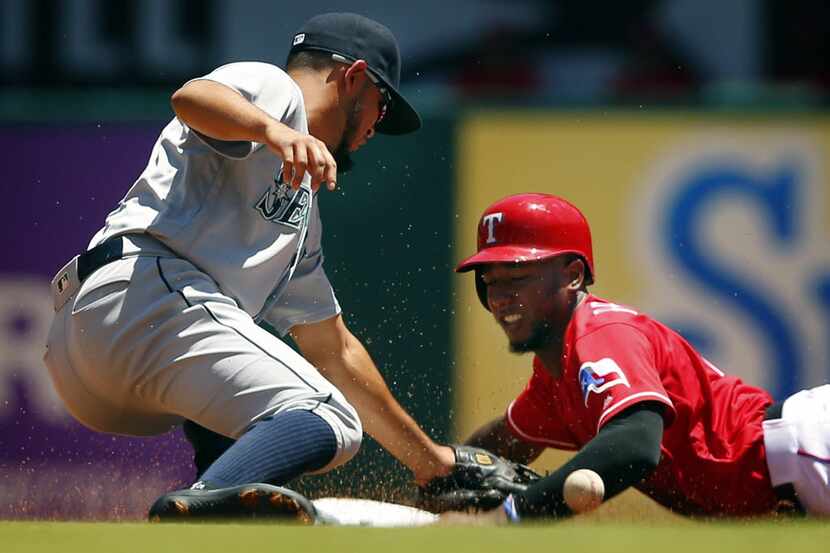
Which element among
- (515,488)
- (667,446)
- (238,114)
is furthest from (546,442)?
(238,114)

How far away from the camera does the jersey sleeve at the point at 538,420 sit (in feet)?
14.6

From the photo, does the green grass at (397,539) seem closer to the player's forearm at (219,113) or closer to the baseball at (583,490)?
the baseball at (583,490)

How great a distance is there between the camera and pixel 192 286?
357 cm

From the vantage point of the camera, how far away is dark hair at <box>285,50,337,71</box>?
3.98 metres

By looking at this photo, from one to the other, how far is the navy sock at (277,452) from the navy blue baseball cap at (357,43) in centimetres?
105

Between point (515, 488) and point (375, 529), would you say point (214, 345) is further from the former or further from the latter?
point (515, 488)

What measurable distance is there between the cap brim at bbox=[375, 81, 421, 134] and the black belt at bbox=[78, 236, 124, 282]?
2.88 feet

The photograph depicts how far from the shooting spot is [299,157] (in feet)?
10.6

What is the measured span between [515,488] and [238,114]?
4.85 feet

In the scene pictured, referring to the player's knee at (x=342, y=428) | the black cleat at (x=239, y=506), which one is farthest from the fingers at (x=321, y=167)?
the black cleat at (x=239, y=506)

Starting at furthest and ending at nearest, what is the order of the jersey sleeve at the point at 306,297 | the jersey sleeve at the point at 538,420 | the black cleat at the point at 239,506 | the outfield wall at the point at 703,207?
the outfield wall at the point at 703,207
the jersey sleeve at the point at 538,420
the jersey sleeve at the point at 306,297
the black cleat at the point at 239,506

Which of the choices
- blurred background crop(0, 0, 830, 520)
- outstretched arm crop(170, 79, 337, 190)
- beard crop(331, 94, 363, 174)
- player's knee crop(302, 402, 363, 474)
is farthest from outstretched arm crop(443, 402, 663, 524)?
blurred background crop(0, 0, 830, 520)

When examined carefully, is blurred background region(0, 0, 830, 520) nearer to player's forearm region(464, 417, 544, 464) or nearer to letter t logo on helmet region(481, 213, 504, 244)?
player's forearm region(464, 417, 544, 464)

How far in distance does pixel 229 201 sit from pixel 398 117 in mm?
733
